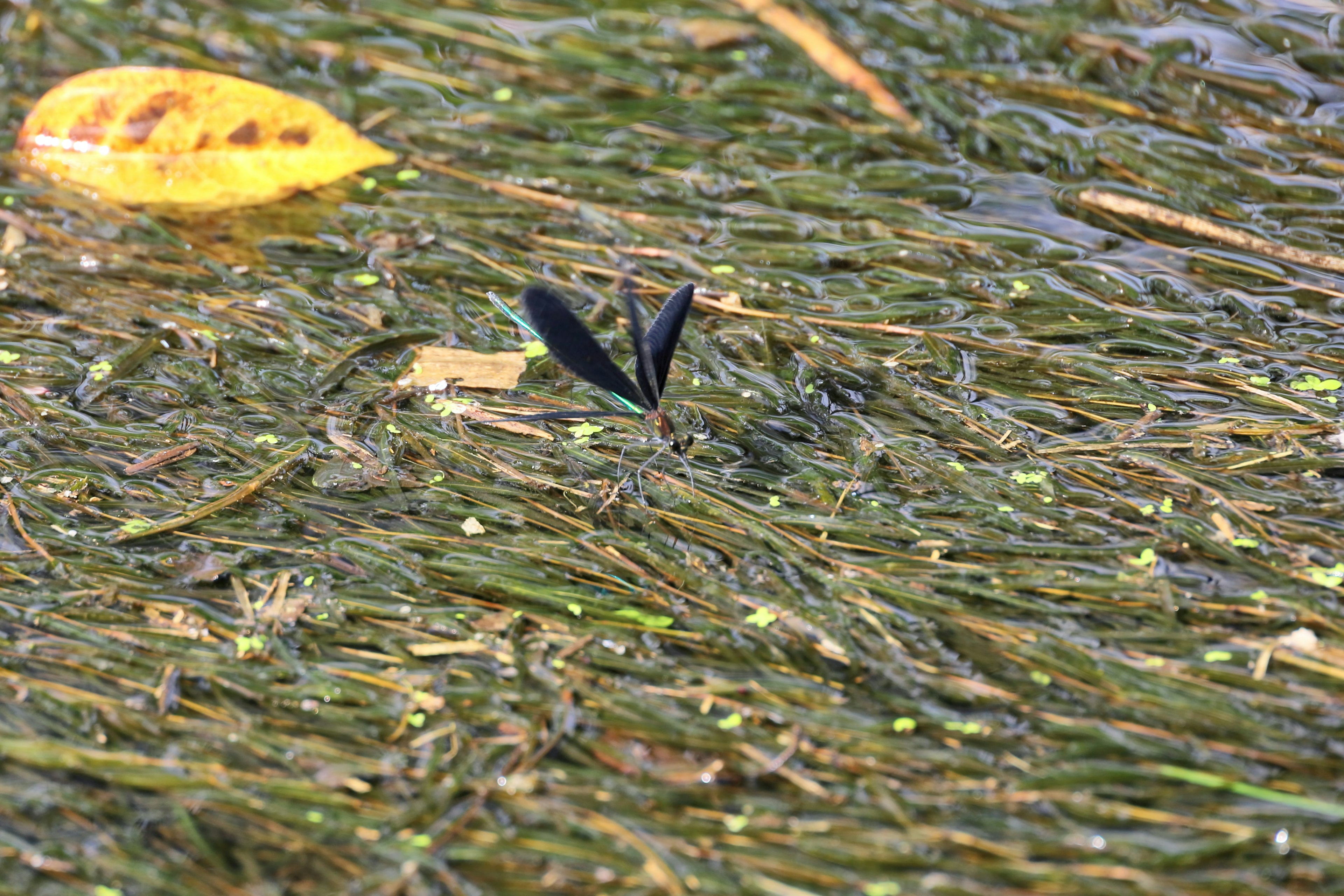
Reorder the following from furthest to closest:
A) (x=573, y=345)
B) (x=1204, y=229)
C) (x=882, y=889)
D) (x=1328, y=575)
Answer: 1. (x=1204, y=229)
2. (x=573, y=345)
3. (x=1328, y=575)
4. (x=882, y=889)

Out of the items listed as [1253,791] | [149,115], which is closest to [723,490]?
[1253,791]

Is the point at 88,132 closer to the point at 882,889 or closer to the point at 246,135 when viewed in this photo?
the point at 246,135

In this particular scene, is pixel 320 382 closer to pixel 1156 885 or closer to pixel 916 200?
pixel 916 200

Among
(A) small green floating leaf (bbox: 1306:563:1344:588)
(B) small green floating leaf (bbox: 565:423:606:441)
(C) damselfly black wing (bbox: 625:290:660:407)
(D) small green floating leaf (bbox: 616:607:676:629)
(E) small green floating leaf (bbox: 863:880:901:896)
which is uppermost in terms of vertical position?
(C) damselfly black wing (bbox: 625:290:660:407)

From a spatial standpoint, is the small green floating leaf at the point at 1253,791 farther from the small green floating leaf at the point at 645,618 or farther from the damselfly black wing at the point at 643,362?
the damselfly black wing at the point at 643,362

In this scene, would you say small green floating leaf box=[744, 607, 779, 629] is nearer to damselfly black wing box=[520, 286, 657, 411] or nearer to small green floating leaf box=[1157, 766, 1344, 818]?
damselfly black wing box=[520, 286, 657, 411]

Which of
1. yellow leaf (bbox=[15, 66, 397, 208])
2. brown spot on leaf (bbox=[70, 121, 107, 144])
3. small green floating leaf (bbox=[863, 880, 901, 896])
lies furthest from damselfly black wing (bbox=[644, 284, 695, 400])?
brown spot on leaf (bbox=[70, 121, 107, 144])
